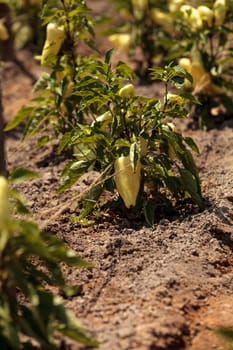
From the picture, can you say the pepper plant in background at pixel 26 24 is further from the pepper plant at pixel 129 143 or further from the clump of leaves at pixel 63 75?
the pepper plant at pixel 129 143

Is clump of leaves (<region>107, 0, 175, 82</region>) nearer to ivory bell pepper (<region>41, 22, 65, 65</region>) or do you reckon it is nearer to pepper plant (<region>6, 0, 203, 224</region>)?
ivory bell pepper (<region>41, 22, 65, 65</region>)

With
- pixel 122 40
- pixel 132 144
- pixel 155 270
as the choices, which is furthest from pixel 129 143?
pixel 122 40

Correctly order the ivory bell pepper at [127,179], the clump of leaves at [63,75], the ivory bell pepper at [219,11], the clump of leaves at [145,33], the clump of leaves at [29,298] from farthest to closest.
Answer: the clump of leaves at [145,33] < the ivory bell pepper at [219,11] < the clump of leaves at [63,75] < the ivory bell pepper at [127,179] < the clump of leaves at [29,298]

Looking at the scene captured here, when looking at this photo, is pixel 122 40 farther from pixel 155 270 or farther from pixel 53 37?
pixel 155 270

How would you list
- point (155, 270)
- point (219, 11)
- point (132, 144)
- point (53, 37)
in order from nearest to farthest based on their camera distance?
point (155, 270) < point (132, 144) < point (53, 37) < point (219, 11)

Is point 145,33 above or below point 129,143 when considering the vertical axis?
below

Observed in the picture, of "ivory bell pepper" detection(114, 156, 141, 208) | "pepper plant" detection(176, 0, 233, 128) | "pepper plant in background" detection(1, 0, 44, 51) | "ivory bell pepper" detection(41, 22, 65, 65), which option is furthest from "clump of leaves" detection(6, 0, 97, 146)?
"pepper plant in background" detection(1, 0, 44, 51)

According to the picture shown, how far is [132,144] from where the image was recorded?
3557 millimetres

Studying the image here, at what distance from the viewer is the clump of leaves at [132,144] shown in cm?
364

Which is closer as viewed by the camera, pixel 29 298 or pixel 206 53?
pixel 29 298

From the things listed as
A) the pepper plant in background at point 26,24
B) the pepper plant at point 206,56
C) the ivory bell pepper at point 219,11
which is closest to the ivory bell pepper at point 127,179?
the pepper plant at point 206,56

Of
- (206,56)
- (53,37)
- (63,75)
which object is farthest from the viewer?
(206,56)

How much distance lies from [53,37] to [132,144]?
1.05 m

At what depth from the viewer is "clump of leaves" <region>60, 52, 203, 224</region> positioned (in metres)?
3.64
